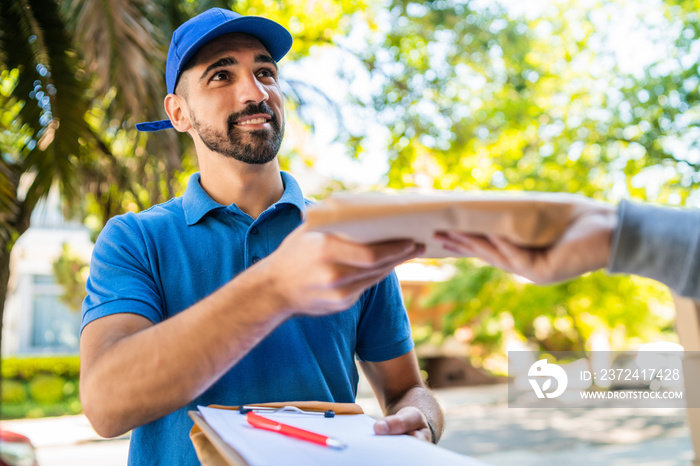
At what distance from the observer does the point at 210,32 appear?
1.47 m

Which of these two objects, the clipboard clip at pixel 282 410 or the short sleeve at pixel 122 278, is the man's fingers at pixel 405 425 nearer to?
the clipboard clip at pixel 282 410

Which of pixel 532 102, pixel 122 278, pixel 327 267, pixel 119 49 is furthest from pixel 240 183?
pixel 532 102

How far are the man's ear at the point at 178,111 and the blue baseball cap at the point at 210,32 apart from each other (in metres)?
0.03

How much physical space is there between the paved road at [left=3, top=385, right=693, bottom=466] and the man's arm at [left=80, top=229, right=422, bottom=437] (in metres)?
8.47

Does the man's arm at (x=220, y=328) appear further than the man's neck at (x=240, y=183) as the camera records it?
No

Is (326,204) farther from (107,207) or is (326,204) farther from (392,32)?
(392,32)

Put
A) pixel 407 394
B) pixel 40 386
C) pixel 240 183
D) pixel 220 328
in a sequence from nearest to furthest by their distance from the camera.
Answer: pixel 220 328 → pixel 407 394 → pixel 240 183 → pixel 40 386

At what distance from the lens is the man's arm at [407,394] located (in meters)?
1.20

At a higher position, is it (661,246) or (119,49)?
(661,246)

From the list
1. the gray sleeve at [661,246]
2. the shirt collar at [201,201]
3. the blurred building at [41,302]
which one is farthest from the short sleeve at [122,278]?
the blurred building at [41,302]

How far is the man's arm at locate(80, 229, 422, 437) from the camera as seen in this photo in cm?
77

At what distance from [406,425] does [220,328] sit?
16.6 inches

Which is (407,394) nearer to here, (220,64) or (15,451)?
(220,64)

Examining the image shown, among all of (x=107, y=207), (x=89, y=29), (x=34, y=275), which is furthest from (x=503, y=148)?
(x=34, y=275)
